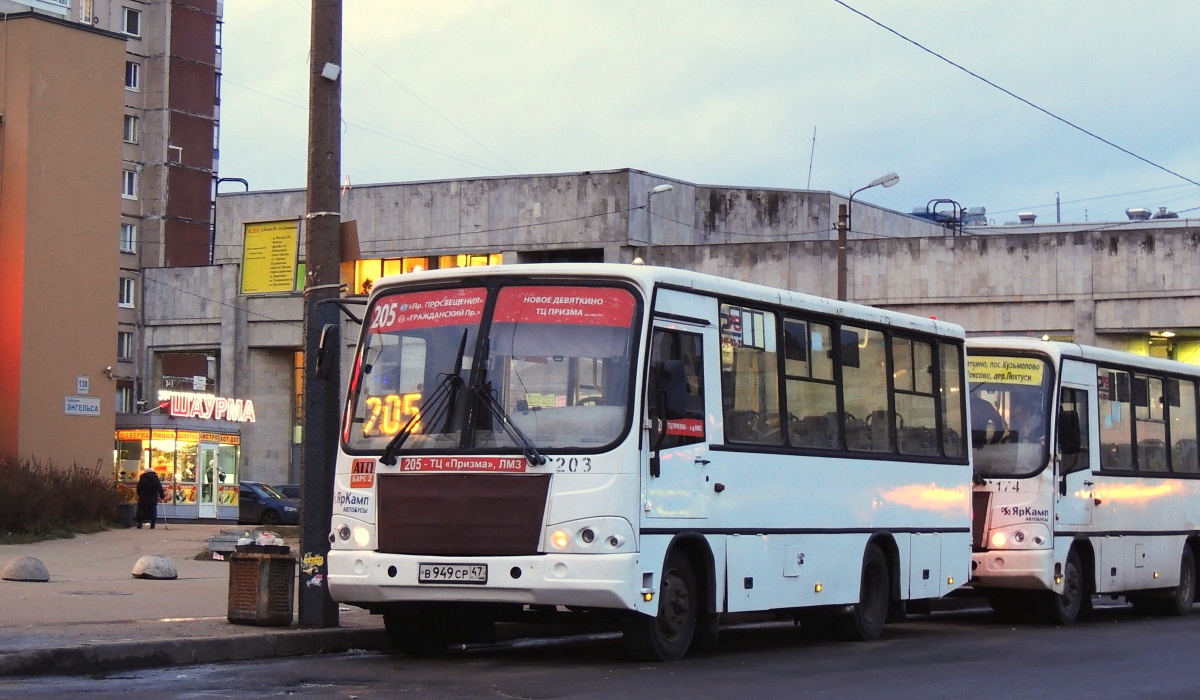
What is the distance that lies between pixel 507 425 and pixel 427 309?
1.26m

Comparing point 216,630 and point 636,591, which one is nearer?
point 636,591

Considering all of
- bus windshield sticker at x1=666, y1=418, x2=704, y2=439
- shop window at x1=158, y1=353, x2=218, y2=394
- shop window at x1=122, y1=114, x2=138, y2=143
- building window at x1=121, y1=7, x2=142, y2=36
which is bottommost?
bus windshield sticker at x1=666, y1=418, x2=704, y2=439

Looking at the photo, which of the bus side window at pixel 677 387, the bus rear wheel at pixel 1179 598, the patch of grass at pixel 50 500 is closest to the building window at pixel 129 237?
the patch of grass at pixel 50 500

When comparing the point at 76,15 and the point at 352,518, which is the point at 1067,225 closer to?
the point at 76,15

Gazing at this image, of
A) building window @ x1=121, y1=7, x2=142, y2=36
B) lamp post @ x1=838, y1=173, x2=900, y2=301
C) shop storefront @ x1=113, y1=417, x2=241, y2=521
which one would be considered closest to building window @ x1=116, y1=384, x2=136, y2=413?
building window @ x1=121, y1=7, x2=142, y2=36

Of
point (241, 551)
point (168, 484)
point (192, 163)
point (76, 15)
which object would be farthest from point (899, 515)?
point (192, 163)

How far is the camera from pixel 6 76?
3509cm

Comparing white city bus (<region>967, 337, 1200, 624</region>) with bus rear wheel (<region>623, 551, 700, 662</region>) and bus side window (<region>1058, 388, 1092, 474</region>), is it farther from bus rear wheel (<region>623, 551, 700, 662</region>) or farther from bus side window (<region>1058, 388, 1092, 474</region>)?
bus rear wheel (<region>623, 551, 700, 662</region>)

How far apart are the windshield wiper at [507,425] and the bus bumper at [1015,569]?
7.96 metres

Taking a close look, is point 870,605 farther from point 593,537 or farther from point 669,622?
point 593,537

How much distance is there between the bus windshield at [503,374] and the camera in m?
11.8

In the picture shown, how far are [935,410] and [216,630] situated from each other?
751cm

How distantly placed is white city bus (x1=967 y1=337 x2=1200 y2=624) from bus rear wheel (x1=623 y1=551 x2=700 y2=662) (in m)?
6.31

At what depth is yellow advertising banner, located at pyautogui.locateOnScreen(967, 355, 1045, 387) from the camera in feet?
60.8
